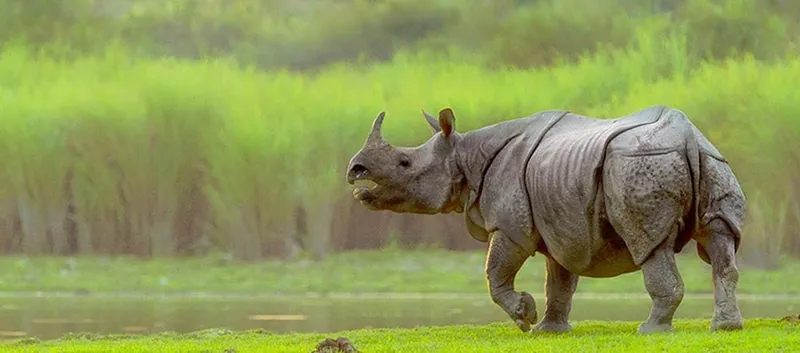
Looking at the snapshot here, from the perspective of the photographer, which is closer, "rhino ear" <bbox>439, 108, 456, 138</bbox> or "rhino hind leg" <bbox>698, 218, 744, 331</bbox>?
"rhino hind leg" <bbox>698, 218, 744, 331</bbox>

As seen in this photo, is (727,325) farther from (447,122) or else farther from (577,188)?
(447,122)

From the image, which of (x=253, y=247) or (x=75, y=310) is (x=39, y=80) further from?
(x=75, y=310)

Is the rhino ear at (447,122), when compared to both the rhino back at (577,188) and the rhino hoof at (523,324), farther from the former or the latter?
the rhino hoof at (523,324)

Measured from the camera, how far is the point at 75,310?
21.8m

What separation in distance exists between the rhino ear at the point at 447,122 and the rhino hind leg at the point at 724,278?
222 centimetres

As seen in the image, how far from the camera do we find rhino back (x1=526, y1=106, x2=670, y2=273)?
11.0 m

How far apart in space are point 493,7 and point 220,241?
15.3 metres

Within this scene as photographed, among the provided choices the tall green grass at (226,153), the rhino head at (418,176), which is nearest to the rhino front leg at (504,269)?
the rhino head at (418,176)

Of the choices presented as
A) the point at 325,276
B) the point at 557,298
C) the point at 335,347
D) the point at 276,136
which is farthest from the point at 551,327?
the point at 276,136

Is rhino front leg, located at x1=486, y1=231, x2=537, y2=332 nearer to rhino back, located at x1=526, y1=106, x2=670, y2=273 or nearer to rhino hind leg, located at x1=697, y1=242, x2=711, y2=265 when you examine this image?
rhino back, located at x1=526, y1=106, x2=670, y2=273

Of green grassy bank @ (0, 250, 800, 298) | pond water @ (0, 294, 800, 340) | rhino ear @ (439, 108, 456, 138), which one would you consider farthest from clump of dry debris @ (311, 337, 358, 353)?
green grassy bank @ (0, 250, 800, 298)

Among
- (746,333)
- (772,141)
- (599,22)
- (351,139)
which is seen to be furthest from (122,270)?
(746,333)

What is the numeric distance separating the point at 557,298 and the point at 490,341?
1.45 meters

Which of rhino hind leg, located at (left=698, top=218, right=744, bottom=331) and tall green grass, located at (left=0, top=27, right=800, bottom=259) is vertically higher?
rhino hind leg, located at (left=698, top=218, right=744, bottom=331)
